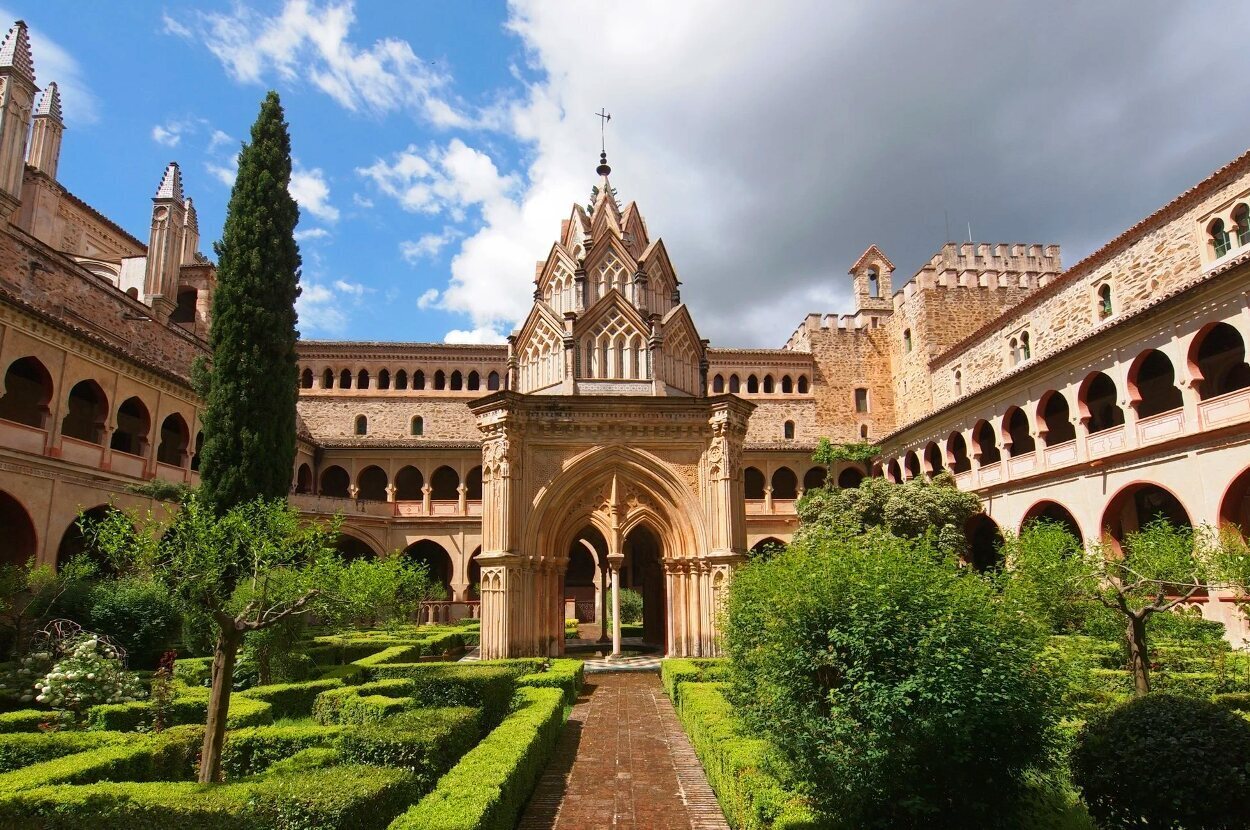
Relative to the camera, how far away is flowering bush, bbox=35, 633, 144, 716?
476 inches

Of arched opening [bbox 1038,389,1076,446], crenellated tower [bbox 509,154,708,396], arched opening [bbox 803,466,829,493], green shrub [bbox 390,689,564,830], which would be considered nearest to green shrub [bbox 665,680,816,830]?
green shrub [bbox 390,689,564,830]

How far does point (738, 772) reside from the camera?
770 cm

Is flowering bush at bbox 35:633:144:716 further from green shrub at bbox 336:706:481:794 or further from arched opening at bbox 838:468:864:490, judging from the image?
arched opening at bbox 838:468:864:490

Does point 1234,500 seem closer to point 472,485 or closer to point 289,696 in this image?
point 289,696

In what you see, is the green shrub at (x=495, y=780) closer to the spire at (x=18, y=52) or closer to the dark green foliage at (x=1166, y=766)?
the dark green foliage at (x=1166, y=766)

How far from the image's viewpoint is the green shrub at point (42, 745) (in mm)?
9109

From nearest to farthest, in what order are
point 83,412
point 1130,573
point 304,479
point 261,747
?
point 261,747
point 1130,573
point 83,412
point 304,479

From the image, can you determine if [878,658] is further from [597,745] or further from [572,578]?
[572,578]

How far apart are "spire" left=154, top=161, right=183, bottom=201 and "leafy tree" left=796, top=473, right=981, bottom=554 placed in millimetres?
31572

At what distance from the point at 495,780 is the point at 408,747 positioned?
1.58 m

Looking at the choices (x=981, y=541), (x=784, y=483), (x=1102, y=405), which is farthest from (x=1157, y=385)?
(x=784, y=483)

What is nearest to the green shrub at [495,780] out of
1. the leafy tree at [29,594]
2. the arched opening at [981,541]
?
the leafy tree at [29,594]

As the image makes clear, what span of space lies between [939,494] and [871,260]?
21.2m

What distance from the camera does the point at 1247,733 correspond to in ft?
20.2
